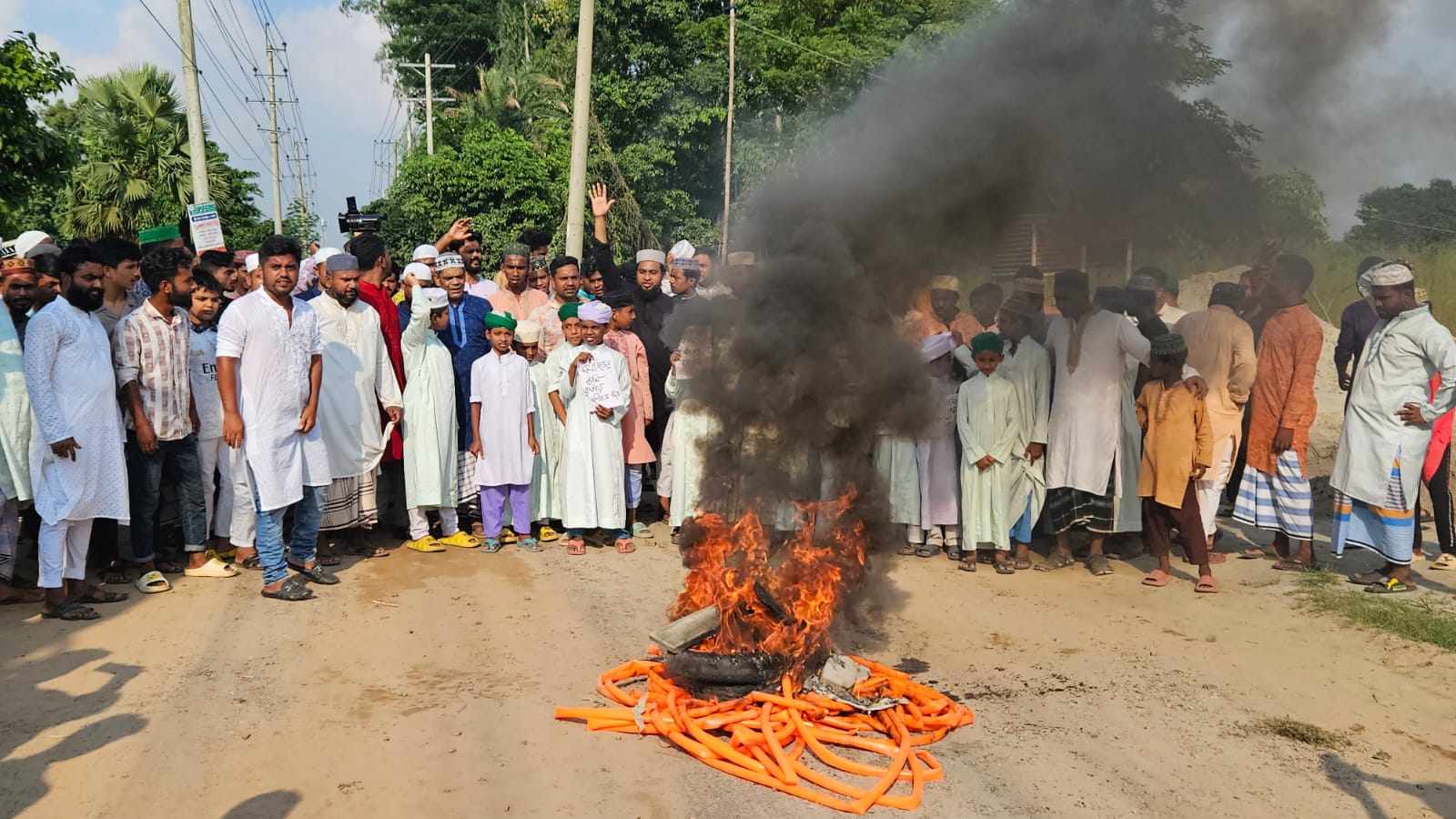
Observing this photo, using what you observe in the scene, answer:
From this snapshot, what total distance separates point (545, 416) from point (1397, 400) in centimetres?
646

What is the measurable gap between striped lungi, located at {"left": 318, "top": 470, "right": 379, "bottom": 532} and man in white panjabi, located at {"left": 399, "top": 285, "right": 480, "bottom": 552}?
272 mm

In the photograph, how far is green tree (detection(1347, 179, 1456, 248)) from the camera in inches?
269

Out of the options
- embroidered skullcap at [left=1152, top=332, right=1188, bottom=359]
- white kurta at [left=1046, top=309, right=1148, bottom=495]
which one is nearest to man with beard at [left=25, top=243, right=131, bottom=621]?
white kurta at [left=1046, top=309, right=1148, bottom=495]

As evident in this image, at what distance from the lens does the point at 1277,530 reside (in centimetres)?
807

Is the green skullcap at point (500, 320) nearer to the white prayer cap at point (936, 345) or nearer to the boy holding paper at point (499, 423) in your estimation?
the boy holding paper at point (499, 423)

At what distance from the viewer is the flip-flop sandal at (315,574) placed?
6.84 m

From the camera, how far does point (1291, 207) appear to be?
682 centimetres

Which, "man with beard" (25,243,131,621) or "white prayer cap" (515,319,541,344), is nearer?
"man with beard" (25,243,131,621)

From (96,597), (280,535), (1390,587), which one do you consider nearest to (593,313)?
(280,535)

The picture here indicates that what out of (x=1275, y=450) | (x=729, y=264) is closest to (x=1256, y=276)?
(x=1275, y=450)

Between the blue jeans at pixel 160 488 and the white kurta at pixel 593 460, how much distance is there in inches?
103

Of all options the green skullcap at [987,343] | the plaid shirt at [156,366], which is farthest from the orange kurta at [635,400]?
the plaid shirt at [156,366]

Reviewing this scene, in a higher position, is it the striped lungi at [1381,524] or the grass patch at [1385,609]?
the striped lungi at [1381,524]

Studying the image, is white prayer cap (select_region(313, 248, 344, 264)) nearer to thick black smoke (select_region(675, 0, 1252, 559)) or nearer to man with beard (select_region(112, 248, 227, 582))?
man with beard (select_region(112, 248, 227, 582))
